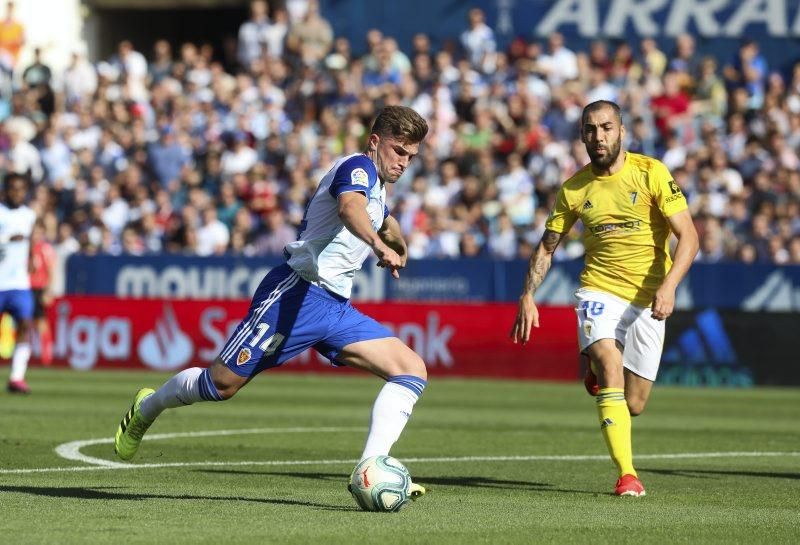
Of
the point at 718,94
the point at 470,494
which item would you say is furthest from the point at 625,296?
the point at 718,94

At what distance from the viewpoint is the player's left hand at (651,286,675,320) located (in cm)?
960

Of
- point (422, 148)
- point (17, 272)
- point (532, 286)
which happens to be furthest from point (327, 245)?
point (422, 148)

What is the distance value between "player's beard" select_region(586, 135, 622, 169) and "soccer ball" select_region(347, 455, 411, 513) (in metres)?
2.73

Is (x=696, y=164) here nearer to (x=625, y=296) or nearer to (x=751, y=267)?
(x=751, y=267)

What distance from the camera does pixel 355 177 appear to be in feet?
27.8

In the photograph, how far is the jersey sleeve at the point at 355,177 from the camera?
27.7ft

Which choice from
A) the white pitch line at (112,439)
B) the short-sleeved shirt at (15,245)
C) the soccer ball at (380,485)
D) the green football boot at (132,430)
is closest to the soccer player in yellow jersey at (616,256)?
the soccer ball at (380,485)

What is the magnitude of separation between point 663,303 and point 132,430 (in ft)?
10.7

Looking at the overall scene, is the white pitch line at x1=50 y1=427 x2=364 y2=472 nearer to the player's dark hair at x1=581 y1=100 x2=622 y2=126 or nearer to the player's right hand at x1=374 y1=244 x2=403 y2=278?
the player's right hand at x1=374 y1=244 x2=403 y2=278

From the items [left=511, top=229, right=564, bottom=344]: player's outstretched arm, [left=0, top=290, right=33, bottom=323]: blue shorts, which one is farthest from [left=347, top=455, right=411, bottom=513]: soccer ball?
[left=0, top=290, right=33, bottom=323]: blue shorts

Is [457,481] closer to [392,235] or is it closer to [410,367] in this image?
[410,367]

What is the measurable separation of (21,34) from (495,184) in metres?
11.5

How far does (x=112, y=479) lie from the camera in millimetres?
10109

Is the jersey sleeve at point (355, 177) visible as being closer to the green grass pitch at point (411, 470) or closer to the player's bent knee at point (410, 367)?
the player's bent knee at point (410, 367)
